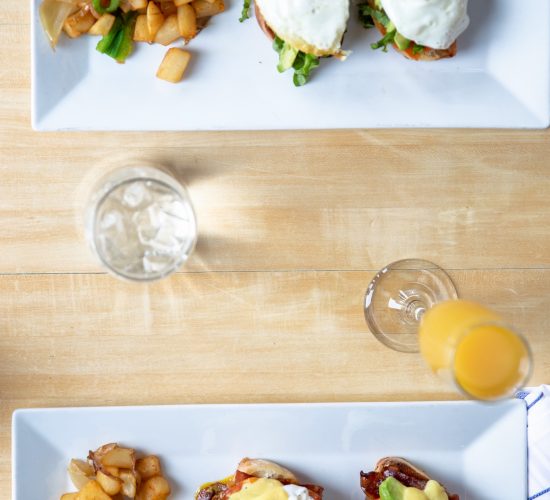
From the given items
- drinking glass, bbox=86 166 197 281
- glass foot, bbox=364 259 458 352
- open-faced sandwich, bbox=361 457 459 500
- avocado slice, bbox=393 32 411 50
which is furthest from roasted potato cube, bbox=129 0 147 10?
open-faced sandwich, bbox=361 457 459 500

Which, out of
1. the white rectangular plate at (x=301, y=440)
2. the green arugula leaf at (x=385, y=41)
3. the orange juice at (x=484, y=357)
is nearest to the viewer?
the orange juice at (x=484, y=357)

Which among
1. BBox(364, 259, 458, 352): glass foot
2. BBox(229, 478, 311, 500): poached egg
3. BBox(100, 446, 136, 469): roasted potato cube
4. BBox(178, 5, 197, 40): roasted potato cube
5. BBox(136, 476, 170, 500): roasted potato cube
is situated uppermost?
BBox(178, 5, 197, 40): roasted potato cube

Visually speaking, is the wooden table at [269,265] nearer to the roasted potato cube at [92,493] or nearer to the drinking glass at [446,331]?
the drinking glass at [446,331]

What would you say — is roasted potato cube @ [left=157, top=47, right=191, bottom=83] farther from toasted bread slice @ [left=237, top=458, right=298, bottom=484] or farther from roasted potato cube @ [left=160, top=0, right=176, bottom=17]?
toasted bread slice @ [left=237, top=458, right=298, bottom=484]

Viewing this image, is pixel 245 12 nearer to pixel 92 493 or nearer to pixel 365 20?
pixel 365 20

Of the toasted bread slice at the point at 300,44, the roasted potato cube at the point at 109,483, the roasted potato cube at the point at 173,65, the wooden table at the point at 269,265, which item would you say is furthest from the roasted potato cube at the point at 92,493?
the toasted bread slice at the point at 300,44

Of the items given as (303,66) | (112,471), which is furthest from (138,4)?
(112,471)

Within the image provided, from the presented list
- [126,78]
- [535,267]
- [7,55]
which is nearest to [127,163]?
[126,78]
